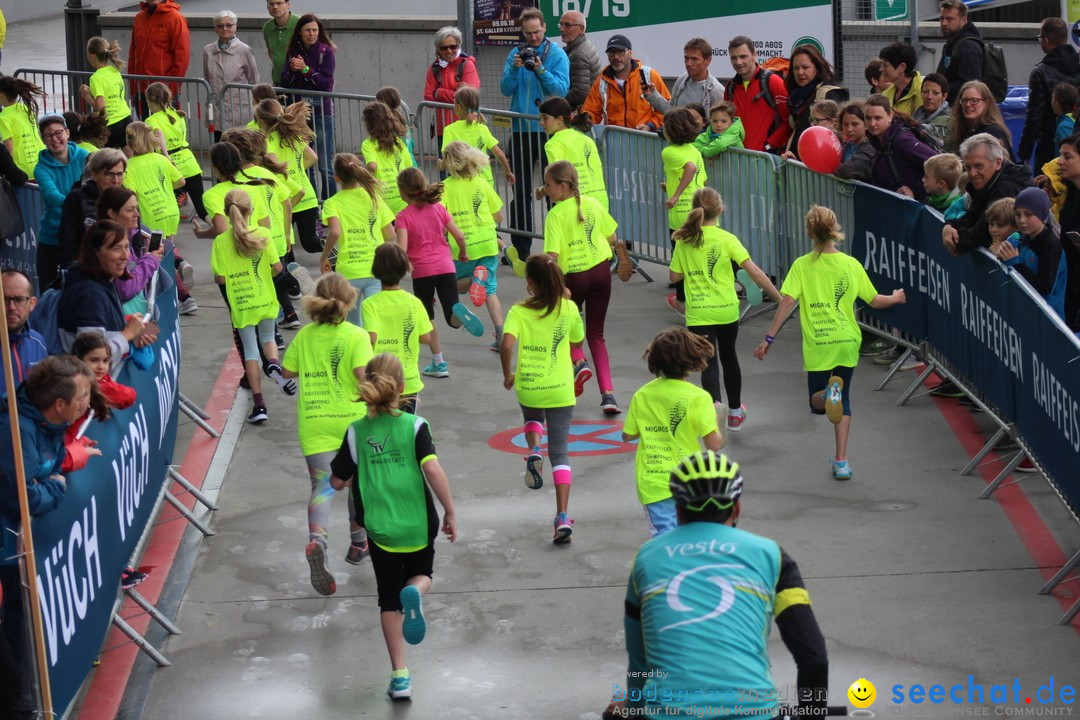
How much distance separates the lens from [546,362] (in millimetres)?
9469

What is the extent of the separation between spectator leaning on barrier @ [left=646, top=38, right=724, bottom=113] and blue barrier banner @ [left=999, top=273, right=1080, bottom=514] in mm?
6149

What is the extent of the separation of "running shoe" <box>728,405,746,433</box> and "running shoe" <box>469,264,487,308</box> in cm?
245

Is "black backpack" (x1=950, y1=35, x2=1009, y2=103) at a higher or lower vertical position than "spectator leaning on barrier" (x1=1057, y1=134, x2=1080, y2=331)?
higher

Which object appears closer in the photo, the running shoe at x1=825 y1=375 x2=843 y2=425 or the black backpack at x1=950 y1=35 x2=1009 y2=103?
the running shoe at x1=825 y1=375 x2=843 y2=425

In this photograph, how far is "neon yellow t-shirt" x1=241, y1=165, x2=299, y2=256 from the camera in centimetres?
1252

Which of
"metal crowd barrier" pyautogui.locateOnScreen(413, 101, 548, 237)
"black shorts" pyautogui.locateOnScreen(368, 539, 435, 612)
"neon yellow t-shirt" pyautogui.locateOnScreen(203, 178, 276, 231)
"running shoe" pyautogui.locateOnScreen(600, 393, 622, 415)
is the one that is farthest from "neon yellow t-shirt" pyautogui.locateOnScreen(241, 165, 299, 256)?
"black shorts" pyautogui.locateOnScreen(368, 539, 435, 612)

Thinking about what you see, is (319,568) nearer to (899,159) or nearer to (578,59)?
(899,159)

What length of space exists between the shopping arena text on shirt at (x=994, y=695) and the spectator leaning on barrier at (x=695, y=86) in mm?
8702

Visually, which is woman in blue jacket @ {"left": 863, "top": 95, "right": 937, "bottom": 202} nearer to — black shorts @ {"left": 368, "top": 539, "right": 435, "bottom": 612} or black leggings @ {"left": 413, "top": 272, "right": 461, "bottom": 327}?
Result: black leggings @ {"left": 413, "top": 272, "right": 461, "bottom": 327}

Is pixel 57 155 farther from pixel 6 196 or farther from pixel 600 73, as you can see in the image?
pixel 600 73

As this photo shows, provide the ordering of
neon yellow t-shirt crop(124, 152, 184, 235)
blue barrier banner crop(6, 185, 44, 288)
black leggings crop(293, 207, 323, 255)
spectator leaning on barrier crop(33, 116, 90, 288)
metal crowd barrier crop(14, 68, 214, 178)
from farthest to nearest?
metal crowd barrier crop(14, 68, 214, 178) < black leggings crop(293, 207, 323, 255) < blue barrier banner crop(6, 185, 44, 288) < neon yellow t-shirt crop(124, 152, 184, 235) < spectator leaning on barrier crop(33, 116, 90, 288)

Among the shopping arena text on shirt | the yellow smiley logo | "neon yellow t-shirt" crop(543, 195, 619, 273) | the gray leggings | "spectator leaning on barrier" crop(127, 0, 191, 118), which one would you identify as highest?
"spectator leaning on barrier" crop(127, 0, 191, 118)

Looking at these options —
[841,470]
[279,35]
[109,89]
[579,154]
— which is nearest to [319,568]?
[841,470]

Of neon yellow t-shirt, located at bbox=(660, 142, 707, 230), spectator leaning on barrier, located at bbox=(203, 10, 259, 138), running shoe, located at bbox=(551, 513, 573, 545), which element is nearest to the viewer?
running shoe, located at bbox=(551, 513, 573, 545)
